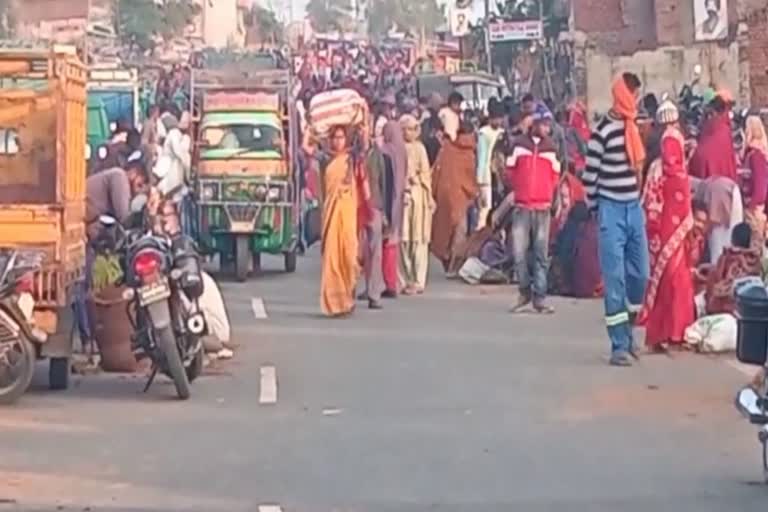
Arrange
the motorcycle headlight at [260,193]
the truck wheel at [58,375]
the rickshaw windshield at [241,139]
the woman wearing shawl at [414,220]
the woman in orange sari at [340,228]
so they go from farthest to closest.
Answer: the rickshaw windshield at [241,139]
the motorcycle headlight at [260,193]
the woman wearing shawl at [414,220]
the woman in orange sari at [340,228]
the truck wheel at [58,375]

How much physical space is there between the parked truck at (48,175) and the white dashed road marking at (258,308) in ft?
14.9

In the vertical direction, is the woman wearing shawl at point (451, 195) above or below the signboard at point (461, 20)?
below

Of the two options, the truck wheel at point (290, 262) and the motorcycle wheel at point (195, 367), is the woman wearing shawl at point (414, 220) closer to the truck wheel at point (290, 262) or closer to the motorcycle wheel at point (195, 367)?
the truck wheel at point (290, 262)

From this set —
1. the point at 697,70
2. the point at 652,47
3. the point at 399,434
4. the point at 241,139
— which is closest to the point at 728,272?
the point at 399,434

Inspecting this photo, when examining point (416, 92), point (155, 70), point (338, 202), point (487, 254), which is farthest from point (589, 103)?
point (338, 202)

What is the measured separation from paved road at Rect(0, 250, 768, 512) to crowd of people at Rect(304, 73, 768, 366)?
2.64ft

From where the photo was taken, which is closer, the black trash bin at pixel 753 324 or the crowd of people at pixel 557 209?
the black trash bin at pixel 753 324

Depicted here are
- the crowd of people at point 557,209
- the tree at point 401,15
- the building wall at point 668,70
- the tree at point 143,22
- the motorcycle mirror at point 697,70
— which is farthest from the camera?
the tree at point 401,15

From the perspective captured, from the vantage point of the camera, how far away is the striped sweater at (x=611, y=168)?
52.1 feet

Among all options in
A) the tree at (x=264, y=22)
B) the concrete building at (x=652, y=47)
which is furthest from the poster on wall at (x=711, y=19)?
the tree at (x=264, y=22)

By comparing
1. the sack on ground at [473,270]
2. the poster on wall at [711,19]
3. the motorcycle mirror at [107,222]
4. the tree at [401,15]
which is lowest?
the sack on ground at [473,270]

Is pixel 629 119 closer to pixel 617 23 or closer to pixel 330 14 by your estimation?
pixel 617 23

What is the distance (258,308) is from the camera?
20656 millimetres

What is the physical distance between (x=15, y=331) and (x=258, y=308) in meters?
7.12
